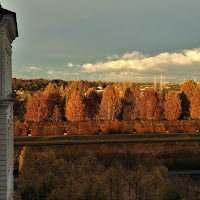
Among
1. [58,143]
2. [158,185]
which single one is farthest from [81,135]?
[158,185]

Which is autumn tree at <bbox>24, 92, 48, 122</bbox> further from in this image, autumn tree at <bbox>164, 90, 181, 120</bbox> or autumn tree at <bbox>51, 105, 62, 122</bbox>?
autumn tree at <bbox>164, 90, 181, 120</bbox>

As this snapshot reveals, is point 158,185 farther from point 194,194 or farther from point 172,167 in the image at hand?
point 172,167

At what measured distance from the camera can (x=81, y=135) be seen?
42844 millimetres

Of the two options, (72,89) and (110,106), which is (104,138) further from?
(72,89)

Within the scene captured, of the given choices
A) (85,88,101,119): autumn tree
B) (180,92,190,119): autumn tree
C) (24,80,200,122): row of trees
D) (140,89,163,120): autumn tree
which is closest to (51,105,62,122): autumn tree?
(24,80,200,122): row of trees

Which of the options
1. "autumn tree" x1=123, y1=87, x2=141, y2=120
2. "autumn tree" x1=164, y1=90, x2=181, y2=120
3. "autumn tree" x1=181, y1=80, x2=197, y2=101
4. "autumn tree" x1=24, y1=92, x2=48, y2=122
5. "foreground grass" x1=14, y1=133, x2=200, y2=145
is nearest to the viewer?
"foreground grass" x1=14, y1=133, x2=200, y2=145

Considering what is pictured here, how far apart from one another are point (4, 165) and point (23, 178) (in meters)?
8.97

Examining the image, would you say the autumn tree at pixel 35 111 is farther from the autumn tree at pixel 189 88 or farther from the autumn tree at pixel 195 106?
the autumn tree at pixel 189 88

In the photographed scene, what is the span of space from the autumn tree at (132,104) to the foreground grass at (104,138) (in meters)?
9.71

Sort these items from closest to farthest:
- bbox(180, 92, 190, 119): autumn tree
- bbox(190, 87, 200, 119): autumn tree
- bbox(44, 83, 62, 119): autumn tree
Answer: bbox(190, 87, 200, 119): autumn tree
bbox(44, 83, 62, 119): autumn tree
bbox(180, 92, 190, 119): autumn tree

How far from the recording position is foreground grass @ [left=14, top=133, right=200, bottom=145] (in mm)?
39847

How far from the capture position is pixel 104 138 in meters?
41.2

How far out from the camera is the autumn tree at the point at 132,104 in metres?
51.4

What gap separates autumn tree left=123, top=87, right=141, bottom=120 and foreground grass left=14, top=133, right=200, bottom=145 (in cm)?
971
